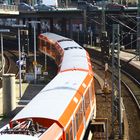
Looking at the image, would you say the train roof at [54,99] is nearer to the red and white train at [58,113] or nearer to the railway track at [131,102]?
the red and white train at [58,113]

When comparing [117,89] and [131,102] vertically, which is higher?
[117,89]

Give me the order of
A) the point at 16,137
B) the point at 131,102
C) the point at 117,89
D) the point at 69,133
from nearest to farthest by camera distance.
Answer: the point at 16,137 < the point at 69,133 < the point at 117,89 < the point at 131,102

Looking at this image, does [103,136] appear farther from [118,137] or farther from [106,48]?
[106,48]

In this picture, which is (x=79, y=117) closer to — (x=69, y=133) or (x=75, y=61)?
(x=69, y=133)

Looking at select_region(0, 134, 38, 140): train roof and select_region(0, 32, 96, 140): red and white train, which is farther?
select_region(0, 32, 96, 140): red and white train

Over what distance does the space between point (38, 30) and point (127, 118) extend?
66773mm

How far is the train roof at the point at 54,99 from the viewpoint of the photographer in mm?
16141

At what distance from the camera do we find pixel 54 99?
18391 millimetres

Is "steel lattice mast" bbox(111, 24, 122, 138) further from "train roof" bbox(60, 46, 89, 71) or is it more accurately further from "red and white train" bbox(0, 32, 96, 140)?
Answer: "train roof" bbox(60, 46, 89, 71)

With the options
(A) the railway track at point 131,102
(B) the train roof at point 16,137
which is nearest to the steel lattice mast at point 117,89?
(A) the railway track at point 131,102

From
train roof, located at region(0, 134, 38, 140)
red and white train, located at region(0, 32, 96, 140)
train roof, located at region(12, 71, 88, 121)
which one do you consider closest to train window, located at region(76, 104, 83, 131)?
red and white train, located at region(0, 32, 96, 140)

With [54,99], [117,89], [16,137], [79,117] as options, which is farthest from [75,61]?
[16,137]

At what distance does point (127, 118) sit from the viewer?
30.0 m

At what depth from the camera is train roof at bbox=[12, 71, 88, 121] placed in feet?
53.0
